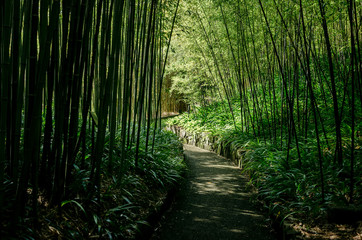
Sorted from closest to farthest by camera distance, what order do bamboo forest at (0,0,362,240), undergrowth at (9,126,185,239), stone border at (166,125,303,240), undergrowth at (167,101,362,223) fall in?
Answer: bamboo forest at (0,0,362,240), undergrowth at (9,126,185,239), stone border at (166,125,303,240), undergrowth at (167,101,362,223)

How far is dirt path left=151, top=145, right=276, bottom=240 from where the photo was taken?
73.3 inches

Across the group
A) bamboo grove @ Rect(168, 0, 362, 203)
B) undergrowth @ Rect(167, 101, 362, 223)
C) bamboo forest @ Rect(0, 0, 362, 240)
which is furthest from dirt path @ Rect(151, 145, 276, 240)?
bamboo grove @ Rect(168, 0, 362, 203)

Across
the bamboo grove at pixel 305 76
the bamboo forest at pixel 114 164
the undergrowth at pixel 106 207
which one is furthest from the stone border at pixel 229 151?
A: the undergrowth at pixel 106 207

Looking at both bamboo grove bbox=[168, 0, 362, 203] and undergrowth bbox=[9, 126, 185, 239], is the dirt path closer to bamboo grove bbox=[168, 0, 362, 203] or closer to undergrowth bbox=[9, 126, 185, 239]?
undergrowth bbox=[9, 126, 185, 239]

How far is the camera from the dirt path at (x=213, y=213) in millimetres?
1861

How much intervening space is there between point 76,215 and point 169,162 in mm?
1631

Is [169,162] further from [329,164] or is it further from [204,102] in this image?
[204,102]

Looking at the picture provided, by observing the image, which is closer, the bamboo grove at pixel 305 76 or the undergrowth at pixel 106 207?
the undergrowth at pixel 106 207

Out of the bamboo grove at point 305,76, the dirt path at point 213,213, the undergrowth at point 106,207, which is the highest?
the bamboo grove at point 305,76

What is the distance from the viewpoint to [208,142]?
19.6ft

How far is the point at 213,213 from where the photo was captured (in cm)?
223

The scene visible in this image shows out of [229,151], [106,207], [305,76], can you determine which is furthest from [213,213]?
[229,151]

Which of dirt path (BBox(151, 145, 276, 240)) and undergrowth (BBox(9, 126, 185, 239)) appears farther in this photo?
dirt path (BBox(151, 145, 276, 240))

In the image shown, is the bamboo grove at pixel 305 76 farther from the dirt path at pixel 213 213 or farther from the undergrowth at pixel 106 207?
the undergrowth at pixel 106 207
